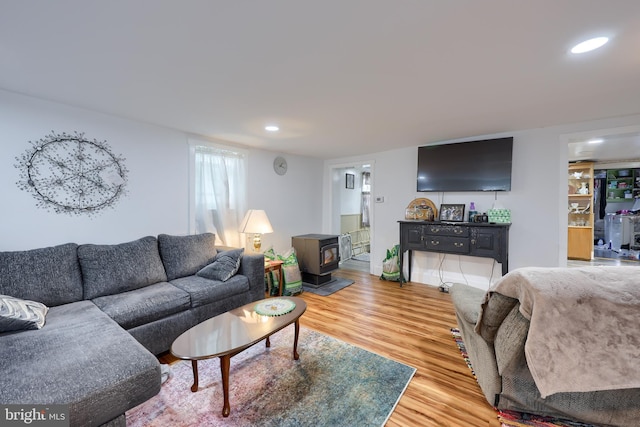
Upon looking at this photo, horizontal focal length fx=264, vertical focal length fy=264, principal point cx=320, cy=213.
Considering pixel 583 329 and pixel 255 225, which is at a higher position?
pixel 255 225

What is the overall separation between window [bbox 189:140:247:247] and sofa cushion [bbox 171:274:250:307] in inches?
36.2

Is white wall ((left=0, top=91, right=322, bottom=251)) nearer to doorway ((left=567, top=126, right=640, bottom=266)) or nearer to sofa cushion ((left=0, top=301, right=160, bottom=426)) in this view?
sofa cushion ((left=0, top=301, right=160, bottom=426))

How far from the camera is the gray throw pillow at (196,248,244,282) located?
280 centimetres

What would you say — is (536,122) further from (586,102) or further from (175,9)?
(175,9)

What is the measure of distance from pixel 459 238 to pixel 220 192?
3309mm

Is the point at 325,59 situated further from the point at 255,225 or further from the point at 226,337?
the point at 255,225

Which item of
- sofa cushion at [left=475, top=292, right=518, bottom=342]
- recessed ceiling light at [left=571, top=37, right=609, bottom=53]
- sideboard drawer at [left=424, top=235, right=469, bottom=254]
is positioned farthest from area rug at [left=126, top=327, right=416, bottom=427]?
recessed ceiling light at [left=571, top=37, right=609, bottom=53]

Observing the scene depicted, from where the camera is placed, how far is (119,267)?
7.94 feet

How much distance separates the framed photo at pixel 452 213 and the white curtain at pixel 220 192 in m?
2.96

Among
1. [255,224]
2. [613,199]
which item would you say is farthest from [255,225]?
[613,199]

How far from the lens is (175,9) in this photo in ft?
4.12

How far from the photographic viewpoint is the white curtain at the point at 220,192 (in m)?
3.50

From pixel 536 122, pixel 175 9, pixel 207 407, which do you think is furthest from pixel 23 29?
pixel 536 122

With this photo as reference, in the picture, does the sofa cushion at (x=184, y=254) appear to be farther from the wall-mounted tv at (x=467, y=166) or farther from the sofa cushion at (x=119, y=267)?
the wall-mounted tv at (x=467, y=166)
